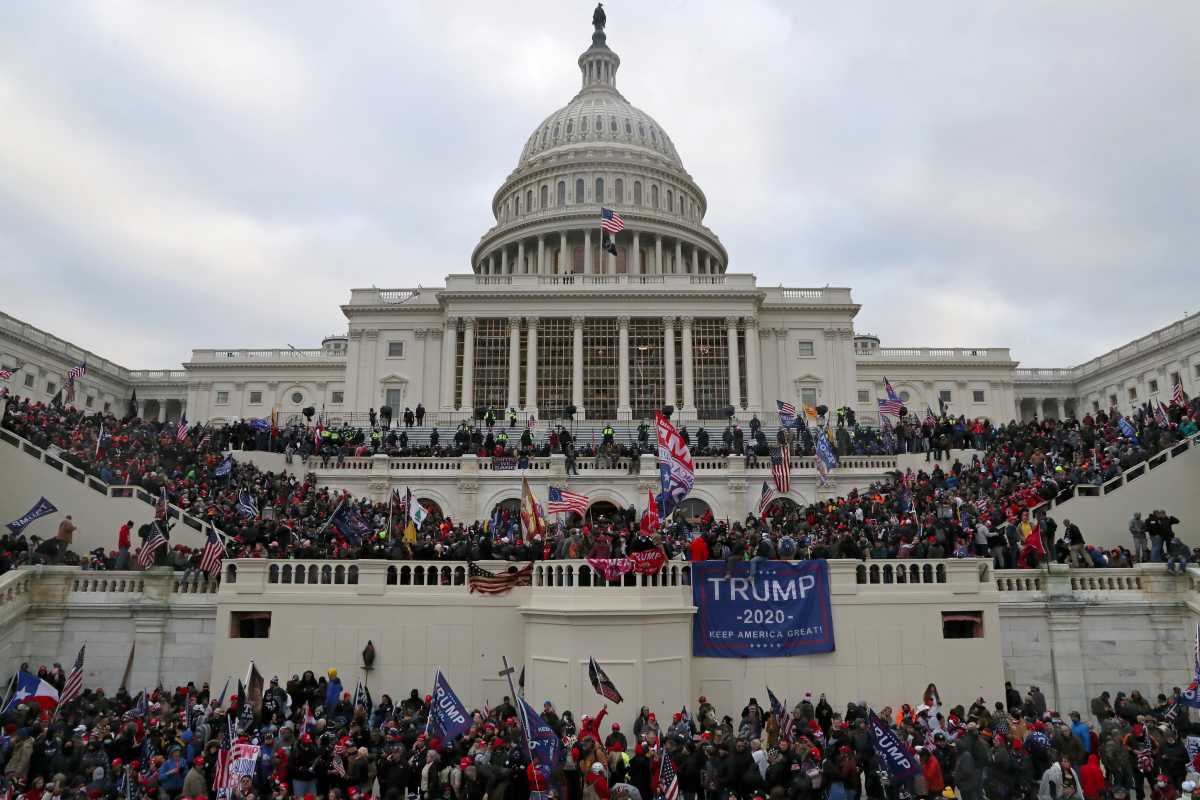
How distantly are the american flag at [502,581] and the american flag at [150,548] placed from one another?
871 cm

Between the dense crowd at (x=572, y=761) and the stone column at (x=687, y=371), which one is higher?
the stone column at (x=687, y=371)

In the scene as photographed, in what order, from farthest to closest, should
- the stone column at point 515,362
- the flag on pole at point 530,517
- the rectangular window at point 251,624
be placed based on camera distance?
the stone column at point 515,362 < the flag on pole at point 530,517 < the rectangular window at point 251,624

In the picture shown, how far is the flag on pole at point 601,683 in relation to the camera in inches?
653

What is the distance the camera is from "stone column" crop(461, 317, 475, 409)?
61.2m

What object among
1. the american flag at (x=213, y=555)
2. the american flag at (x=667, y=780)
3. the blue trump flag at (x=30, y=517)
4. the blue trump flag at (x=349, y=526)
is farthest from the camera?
the blue trump flag at (x=349, y=526)

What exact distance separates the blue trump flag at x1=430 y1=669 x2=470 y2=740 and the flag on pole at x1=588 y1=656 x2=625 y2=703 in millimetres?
3196

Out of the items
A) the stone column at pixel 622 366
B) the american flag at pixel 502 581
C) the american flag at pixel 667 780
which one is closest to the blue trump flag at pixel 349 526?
the american flag at pixel 502 581

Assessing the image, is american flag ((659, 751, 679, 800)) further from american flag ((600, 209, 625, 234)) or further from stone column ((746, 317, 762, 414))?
american flag ((600, 209, 625, 234))

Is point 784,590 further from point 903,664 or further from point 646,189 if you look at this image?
point 646,189

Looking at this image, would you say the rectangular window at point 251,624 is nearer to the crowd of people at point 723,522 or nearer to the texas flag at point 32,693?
the crowd of people at point 723,522

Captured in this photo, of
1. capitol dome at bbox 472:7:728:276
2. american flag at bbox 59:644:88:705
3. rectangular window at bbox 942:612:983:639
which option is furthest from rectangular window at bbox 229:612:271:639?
capitol dome at bbox 472:7:728:276

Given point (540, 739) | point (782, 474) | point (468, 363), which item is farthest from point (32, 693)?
point (468, 363)

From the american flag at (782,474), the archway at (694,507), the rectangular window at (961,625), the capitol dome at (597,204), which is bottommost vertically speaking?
the rectangular window at (961,625)

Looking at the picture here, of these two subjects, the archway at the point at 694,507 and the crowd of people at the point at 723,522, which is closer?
the crowd of people at the point at 723,522
